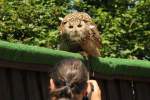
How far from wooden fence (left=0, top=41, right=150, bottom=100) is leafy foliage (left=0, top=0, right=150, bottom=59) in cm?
321

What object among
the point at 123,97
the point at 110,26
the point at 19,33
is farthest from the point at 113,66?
the point at 110,26

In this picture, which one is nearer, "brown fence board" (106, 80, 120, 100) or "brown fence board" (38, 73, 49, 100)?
"brown fence board" (38, 73, 49, 100)

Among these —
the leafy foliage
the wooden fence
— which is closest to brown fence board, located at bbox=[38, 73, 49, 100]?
the wooden fence

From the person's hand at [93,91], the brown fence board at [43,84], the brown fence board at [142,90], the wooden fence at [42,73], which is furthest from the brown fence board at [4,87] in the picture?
the brown fence board at [142,90]

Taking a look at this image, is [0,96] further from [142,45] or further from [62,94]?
[142,45]

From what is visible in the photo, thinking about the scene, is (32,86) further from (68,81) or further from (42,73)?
(68,81)

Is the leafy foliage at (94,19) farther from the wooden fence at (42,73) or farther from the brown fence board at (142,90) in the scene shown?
the wooden fence at (42,73)

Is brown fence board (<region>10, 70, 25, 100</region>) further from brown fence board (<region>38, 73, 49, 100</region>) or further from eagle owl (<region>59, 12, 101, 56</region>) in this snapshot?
eagle owl (<region>59, 12, 101, 56</region>)

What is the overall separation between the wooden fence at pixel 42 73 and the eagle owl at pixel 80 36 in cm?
26

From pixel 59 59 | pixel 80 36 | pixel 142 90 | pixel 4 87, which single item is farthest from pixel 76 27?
pixel 4 87

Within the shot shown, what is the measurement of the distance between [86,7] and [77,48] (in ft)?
18.8

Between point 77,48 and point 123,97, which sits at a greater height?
point 77,48

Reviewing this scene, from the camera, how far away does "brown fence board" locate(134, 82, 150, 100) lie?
5.13m

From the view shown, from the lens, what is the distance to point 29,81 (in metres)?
3.94
